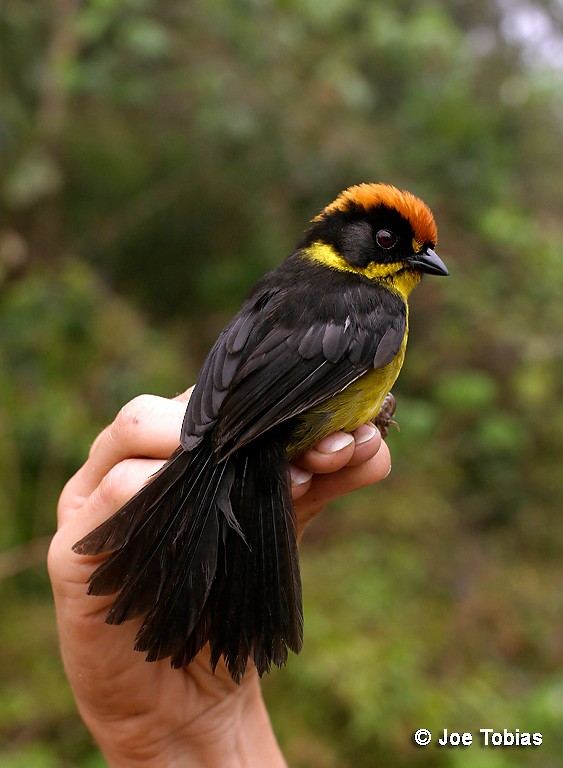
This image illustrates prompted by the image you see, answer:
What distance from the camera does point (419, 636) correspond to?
4746 millimetres

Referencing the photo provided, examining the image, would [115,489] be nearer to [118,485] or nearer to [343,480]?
[118,485]

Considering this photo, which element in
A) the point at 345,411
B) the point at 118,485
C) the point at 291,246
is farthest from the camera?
the point at 291,246

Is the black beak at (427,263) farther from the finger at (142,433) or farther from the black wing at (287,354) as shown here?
the finger at (142,433)

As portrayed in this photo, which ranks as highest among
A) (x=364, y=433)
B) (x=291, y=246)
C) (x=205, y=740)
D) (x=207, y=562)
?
(x=291, y=246)

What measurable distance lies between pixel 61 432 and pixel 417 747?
8.41ft

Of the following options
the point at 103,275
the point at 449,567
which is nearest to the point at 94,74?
the point at 103,275

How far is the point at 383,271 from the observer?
219cm

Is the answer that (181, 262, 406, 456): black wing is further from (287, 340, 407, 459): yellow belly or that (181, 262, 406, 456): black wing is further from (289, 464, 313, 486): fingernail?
(289, 464, 313, 486): fingernail

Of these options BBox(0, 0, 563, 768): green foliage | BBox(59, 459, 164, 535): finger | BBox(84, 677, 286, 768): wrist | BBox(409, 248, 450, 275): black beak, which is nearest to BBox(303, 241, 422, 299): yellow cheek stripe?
BBox(409, 248, 450, 275): black beak

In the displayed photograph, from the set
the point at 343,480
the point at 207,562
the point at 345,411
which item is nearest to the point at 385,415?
the point at 345,411

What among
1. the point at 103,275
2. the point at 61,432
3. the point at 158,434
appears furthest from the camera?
the point at 103,275

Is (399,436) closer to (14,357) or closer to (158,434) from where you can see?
(14,357)

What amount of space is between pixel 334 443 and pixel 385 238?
75 cm

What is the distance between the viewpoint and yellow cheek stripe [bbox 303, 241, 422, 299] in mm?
2193
